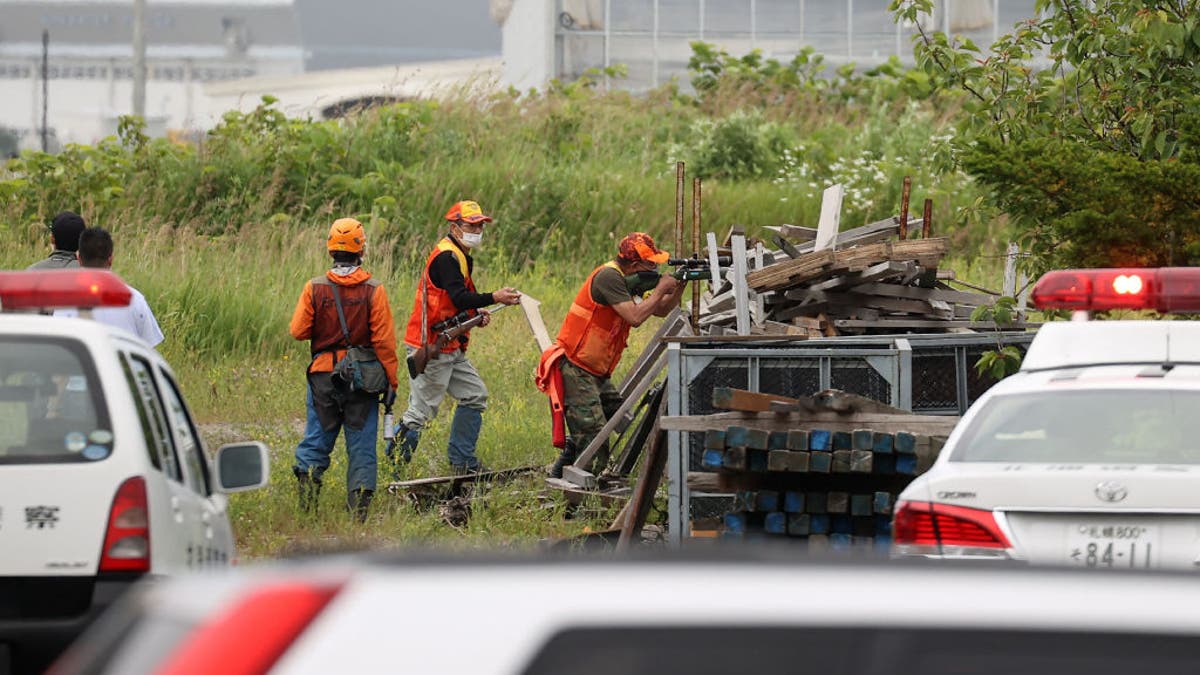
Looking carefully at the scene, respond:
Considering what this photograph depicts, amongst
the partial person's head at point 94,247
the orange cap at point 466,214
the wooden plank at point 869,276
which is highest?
the orange cap at point 466,214

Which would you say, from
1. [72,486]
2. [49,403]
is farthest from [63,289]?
[72,486]

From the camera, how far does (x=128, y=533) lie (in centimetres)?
624

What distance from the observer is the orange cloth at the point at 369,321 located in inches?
469

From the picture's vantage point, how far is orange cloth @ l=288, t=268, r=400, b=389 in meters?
11.9

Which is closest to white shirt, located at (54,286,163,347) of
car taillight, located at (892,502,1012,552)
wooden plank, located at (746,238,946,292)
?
wooden plank, located at (746,238,946,292)

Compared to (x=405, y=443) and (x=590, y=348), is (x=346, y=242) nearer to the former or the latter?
(x=590, y=348)

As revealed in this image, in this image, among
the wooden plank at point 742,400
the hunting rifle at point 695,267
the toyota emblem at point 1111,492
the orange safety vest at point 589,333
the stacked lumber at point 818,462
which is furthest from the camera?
the orange safety vest at point 589,333

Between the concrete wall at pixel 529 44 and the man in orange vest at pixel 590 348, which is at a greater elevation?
the concrete wall at pixel 529 44

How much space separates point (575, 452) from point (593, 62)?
77.3ft

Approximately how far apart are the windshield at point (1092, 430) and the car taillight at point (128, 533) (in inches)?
112

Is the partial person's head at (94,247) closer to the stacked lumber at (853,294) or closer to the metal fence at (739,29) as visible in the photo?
the stacked lumber at (853,294)

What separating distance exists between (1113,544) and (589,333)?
6.49 metres

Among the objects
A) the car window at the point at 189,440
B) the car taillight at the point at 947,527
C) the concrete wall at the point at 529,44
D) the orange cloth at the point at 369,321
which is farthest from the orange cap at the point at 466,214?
the concrete wall at the point at 529,44

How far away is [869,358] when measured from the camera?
1052cm
